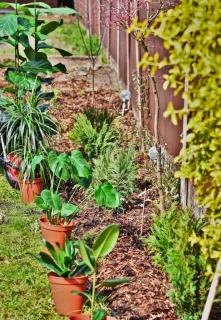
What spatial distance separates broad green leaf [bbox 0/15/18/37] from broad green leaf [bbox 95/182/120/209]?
8.14 feet

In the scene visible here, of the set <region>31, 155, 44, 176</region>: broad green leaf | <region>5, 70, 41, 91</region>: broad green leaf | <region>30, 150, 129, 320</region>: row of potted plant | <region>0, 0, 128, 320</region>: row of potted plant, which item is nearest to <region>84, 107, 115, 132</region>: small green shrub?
<region>0, 0, 128, 320</region>: row of potted plant

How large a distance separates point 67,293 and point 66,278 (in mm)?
104

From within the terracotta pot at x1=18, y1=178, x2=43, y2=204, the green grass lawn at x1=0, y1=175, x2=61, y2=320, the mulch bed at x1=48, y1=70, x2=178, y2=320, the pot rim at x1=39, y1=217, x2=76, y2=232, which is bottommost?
the green grass lawn at x1=0, y1=175, x2=61, y2=320

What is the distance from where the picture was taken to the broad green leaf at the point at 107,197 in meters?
5.68

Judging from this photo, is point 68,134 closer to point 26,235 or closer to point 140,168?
point 140,168

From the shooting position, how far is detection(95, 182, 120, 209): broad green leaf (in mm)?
5676

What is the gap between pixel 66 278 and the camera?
15.7ft

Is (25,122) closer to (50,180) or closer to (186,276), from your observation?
(50,180)

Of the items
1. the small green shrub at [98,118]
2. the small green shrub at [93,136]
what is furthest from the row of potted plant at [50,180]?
the small green shrub at [98,118]

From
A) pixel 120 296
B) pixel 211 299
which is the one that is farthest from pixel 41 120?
pixel 211 299

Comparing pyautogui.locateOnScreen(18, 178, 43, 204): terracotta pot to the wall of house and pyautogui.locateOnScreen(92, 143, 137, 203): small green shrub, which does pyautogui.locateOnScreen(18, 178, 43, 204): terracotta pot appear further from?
the wall of house

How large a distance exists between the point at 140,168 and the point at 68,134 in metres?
1.58

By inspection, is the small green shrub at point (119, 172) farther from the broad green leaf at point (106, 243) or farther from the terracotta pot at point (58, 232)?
the broad green leaf at point (106, 243)

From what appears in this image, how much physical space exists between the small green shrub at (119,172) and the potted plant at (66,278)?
1863mm
